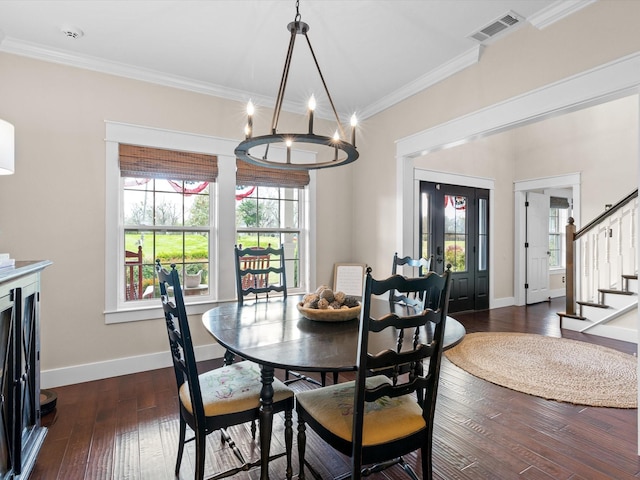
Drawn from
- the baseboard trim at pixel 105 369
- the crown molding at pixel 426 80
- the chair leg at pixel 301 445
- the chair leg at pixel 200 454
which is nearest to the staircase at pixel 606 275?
the crown molding at pixel 426 80

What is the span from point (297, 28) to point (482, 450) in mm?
2774

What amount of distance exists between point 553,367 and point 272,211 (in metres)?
3.35

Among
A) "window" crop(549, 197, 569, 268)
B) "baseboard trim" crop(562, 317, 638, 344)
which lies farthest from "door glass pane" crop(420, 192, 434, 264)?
"window" crop(549, 197, 569, 268)

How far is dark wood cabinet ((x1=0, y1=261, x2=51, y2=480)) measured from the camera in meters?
1.61

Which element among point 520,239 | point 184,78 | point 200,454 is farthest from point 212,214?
point 520,239

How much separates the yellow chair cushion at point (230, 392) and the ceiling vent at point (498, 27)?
2.89 m

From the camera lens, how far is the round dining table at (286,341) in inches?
56.8

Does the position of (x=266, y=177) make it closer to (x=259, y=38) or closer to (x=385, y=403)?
(x=259, y=38)

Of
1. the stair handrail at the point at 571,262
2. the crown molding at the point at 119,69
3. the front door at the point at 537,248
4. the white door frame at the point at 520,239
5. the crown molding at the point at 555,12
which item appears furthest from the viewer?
the front door at the point at 537,248

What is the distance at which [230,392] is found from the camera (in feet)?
5.67

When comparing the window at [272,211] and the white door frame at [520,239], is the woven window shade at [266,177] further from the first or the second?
the white door frame at [520,239]

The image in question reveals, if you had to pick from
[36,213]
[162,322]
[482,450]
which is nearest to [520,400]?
[482,450]

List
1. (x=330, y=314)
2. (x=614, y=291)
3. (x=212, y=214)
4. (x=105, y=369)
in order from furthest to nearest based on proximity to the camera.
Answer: (x=614, y=291)
(x=212, y=214)
(x=105, y=369)
(x=330, y=314)

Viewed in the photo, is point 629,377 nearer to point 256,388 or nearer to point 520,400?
point 520,400
